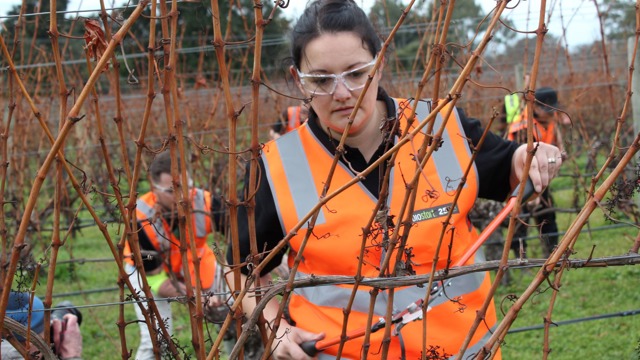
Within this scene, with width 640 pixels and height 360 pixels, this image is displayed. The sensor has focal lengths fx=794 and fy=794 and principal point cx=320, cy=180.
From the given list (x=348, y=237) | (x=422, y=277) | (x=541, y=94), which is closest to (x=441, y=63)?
(x=422, y=277)

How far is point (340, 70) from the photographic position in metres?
2.05

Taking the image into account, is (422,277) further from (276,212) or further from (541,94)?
(541,94)

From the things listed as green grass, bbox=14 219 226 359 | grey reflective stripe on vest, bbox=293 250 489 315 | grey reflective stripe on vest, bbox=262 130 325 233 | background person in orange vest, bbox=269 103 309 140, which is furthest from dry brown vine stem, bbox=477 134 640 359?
background person in orange vest, bbox=269 103 309 140

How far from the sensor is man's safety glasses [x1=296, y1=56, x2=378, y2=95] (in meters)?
2.04

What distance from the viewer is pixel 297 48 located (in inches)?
86.3

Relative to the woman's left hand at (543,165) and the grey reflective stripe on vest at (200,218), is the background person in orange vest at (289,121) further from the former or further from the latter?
the woman's left hand at (543,165)

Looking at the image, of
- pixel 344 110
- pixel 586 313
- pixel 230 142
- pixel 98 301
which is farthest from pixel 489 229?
pixel 98 301

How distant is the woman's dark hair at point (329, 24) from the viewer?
2127mm

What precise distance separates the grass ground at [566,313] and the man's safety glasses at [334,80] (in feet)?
8.44

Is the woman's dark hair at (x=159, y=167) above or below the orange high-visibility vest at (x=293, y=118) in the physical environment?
below

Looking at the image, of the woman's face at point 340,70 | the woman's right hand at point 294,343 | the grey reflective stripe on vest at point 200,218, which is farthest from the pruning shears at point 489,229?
the grey reflective stripe on vest at point 200,218

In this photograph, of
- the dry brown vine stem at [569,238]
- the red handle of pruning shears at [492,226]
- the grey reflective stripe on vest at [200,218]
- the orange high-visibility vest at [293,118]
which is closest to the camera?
the dry brown vine stem at [569,238]

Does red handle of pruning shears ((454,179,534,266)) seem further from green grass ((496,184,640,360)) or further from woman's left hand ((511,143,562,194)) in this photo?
green grass ((496,184,640,360))

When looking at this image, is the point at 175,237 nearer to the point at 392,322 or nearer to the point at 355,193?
the point at 355,193
